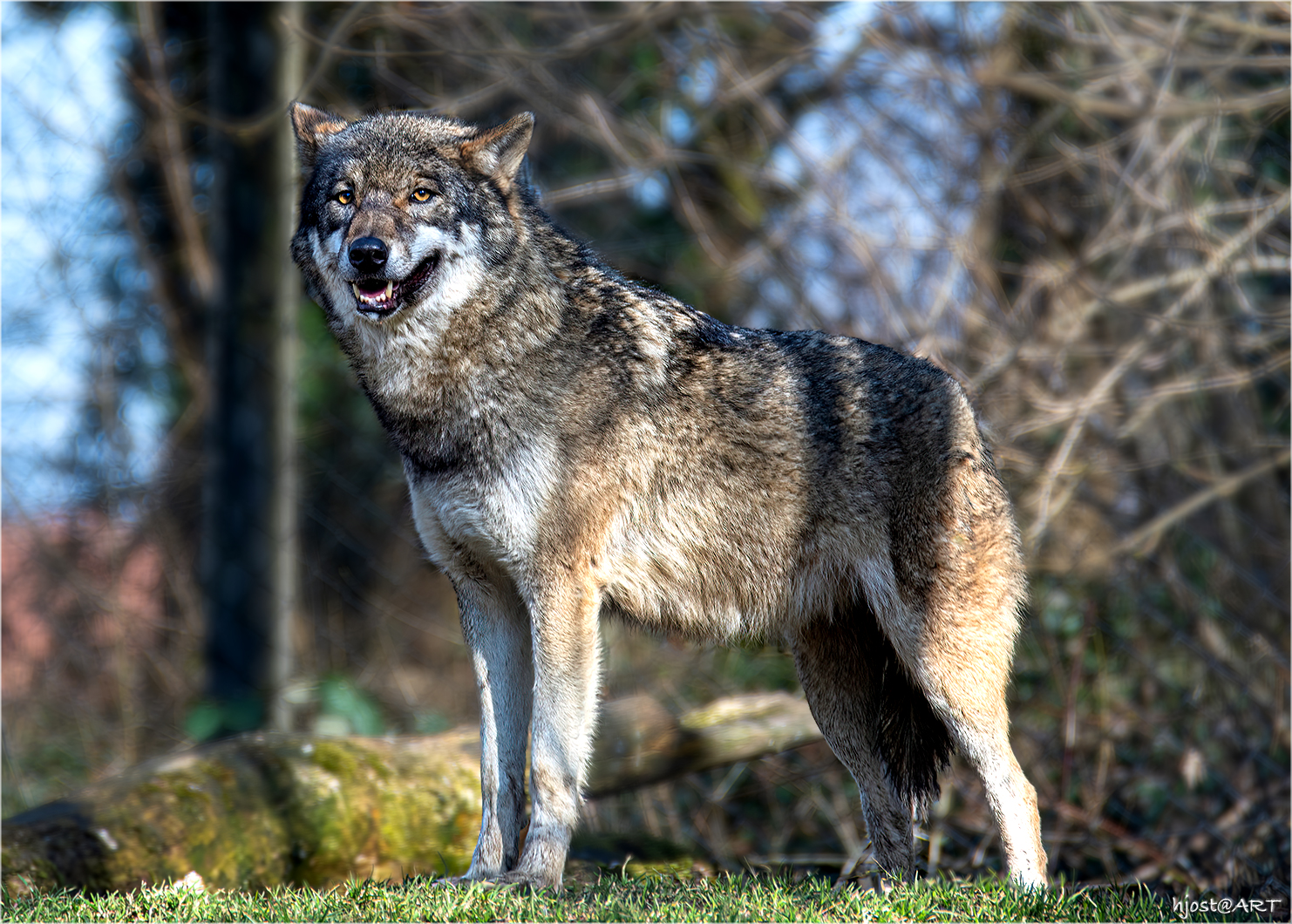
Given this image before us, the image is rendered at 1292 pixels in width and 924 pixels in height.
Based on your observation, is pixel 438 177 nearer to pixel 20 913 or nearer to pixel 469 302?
pixel 469 302

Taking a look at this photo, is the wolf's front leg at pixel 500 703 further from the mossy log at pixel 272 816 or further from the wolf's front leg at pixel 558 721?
the mossy log at pixel 272 816

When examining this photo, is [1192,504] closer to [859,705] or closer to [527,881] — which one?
[859,705]

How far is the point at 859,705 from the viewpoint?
4.43 metres

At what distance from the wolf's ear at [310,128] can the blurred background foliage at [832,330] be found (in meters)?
1.86

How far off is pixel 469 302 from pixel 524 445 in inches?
21.6

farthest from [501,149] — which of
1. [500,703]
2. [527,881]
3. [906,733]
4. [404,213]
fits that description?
[906,733]

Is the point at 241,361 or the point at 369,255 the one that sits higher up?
the point at 369,255

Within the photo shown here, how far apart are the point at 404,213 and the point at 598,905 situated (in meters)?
2.36

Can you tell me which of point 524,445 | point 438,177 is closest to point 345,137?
point 438,177

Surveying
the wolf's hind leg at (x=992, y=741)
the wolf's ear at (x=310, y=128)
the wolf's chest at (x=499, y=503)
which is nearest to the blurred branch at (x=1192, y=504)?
the wolf's hind leg at (x=992, y=741)

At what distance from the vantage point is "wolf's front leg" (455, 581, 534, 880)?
389cm

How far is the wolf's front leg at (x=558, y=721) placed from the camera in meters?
3.64

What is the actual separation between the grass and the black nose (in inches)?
79.5

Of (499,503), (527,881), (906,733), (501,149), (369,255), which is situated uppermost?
(501,149)
